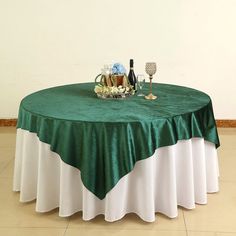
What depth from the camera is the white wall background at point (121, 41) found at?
12.8ft

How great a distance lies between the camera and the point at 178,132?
2.11m

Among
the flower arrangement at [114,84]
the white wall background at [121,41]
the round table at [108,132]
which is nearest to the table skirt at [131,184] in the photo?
the round table at [108,132]

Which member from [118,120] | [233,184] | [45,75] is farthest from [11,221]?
[45,75]

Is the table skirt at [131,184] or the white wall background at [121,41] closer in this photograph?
the table skirt at [131,184]

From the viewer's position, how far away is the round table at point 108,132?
6.48ft

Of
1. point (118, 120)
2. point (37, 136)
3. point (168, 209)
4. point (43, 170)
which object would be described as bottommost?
point (168, 209)

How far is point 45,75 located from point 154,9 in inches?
59.0

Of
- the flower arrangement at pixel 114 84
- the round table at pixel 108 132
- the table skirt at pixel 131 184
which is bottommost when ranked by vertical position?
the table skirt at pixel 131 184

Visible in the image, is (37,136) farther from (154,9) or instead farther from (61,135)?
(154,9)
